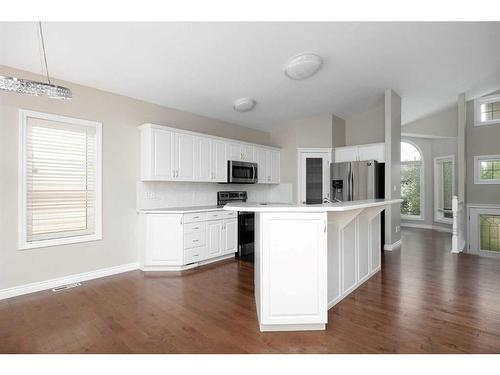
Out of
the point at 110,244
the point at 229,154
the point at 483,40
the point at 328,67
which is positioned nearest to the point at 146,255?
the point at 110,244

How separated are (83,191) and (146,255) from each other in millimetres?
1187


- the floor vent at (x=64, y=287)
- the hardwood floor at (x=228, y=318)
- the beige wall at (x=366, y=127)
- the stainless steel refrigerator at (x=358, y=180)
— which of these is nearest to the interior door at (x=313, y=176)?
the stainless steel refrigerator at (x=358, y=180)

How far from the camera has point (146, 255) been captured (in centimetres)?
387

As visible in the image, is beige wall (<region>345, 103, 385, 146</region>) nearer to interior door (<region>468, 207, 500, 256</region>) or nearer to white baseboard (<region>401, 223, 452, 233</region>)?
interior door (<region>468, 207, 500, 256</region>)

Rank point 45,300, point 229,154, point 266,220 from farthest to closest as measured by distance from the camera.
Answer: point 229,154, point 45,300, point 266,220

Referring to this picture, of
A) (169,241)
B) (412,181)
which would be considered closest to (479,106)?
(412,181)

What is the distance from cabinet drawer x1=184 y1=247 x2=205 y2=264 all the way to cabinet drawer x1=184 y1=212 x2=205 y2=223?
417mm

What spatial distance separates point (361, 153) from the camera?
18.7 feet

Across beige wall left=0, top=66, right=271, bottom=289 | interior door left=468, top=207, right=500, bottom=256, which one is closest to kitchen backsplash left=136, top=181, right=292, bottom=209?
beige wall left=0, top=66, right=271, bottom=289

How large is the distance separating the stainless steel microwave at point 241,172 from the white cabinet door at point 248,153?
10 centimetres

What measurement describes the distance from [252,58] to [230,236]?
2703 millimetres

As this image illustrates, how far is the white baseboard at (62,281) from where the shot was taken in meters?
2.96

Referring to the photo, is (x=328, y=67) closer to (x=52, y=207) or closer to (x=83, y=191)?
(x=83, y=191)

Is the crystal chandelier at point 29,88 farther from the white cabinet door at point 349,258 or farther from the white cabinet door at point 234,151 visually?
the white cabinet door at point 234,151
